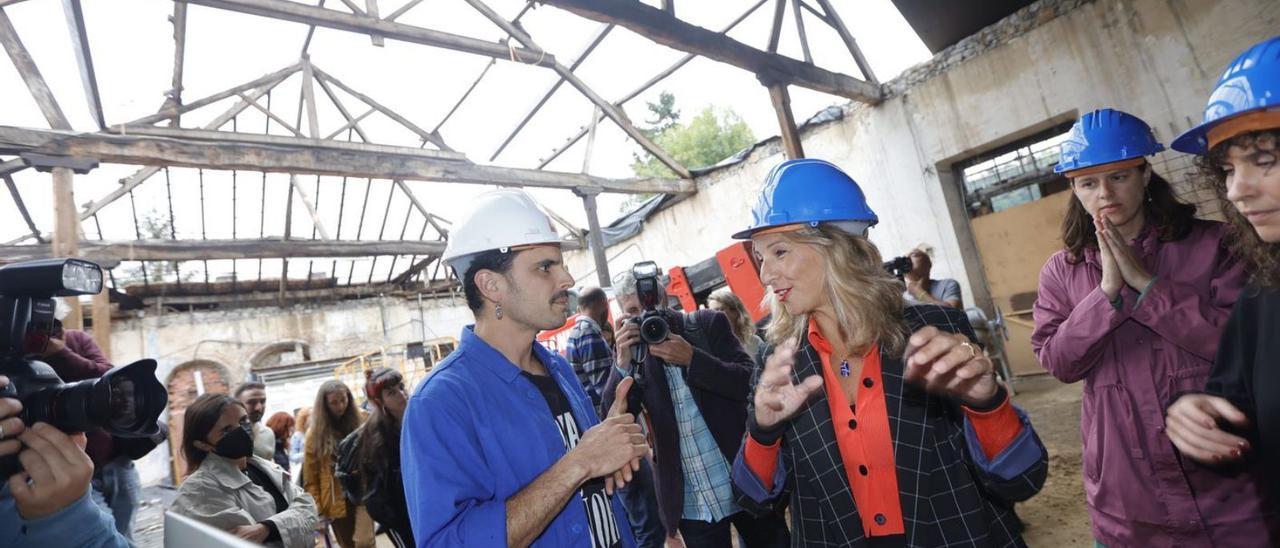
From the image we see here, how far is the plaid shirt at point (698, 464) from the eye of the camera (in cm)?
262

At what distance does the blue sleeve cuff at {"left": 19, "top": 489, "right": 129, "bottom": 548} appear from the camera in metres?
1.10

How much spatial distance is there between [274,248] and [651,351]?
10901 millimetres

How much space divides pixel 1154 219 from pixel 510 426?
2.07 metres

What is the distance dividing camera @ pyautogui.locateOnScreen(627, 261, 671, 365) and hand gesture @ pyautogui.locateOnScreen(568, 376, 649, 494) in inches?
32.9

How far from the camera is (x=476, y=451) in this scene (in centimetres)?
145

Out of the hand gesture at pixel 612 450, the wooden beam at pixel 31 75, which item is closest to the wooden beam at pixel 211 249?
the wooden beam at pixel 31 75

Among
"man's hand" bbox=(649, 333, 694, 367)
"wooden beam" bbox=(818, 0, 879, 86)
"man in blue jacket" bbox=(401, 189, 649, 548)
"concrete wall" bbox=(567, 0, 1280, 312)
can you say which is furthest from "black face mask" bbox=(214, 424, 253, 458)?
"wooden beam" bbox=(818, 0, 879, 86)

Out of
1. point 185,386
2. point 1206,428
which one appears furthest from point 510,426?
point 185,386

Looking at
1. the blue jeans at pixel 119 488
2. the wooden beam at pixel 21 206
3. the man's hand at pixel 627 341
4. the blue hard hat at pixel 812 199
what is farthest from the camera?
the wooden beam at pixel 21 206

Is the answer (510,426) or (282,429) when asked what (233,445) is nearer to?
(510,426)

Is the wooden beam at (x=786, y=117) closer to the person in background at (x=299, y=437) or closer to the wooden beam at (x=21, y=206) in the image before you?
the person in background at (x=299, y=437)

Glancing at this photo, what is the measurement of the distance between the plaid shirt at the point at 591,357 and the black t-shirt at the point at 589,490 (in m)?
1.72

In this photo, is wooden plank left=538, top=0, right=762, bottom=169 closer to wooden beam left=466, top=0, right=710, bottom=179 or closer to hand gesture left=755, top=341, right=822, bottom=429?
wooden beam left=466, top=0, right=710, bottom=179

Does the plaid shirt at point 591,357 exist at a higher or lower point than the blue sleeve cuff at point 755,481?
higher
